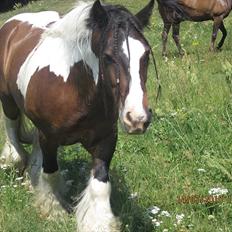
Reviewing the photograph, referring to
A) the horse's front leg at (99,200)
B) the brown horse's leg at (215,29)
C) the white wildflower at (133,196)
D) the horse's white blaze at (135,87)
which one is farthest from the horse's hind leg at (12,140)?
the brown horse's leg at (215,29)

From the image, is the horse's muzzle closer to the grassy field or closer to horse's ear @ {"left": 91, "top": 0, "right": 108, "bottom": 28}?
horse's ear @ {"left": 91, "top": 0, "right": 108, "bottom": 28}

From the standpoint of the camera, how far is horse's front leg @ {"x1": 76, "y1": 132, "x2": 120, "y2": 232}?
4.52m

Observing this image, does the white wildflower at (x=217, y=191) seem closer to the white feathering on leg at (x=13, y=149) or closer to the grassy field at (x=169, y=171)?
the grassy field at (x=169, y=171)

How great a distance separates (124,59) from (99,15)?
511 millimetres

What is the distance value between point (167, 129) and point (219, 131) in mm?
634

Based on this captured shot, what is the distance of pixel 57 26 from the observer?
4.82m

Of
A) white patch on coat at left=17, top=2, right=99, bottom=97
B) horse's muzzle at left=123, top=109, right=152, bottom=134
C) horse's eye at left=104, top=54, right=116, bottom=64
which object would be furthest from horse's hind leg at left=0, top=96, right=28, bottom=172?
horse's muzzle at left=123, top=109, right=152, bottom=134

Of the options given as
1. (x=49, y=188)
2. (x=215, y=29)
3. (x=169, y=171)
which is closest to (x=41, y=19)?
(x=49, y=188)

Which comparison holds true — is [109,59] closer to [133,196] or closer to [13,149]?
[133,196]

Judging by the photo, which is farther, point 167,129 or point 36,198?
point 167,129

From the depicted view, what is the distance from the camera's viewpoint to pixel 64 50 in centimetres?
462

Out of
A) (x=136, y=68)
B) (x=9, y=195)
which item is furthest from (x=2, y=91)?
(x=136, y=68)

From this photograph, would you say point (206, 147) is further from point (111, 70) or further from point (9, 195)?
point (111, 70)

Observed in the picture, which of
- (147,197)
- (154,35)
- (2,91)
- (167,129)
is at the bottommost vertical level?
(154,35)
